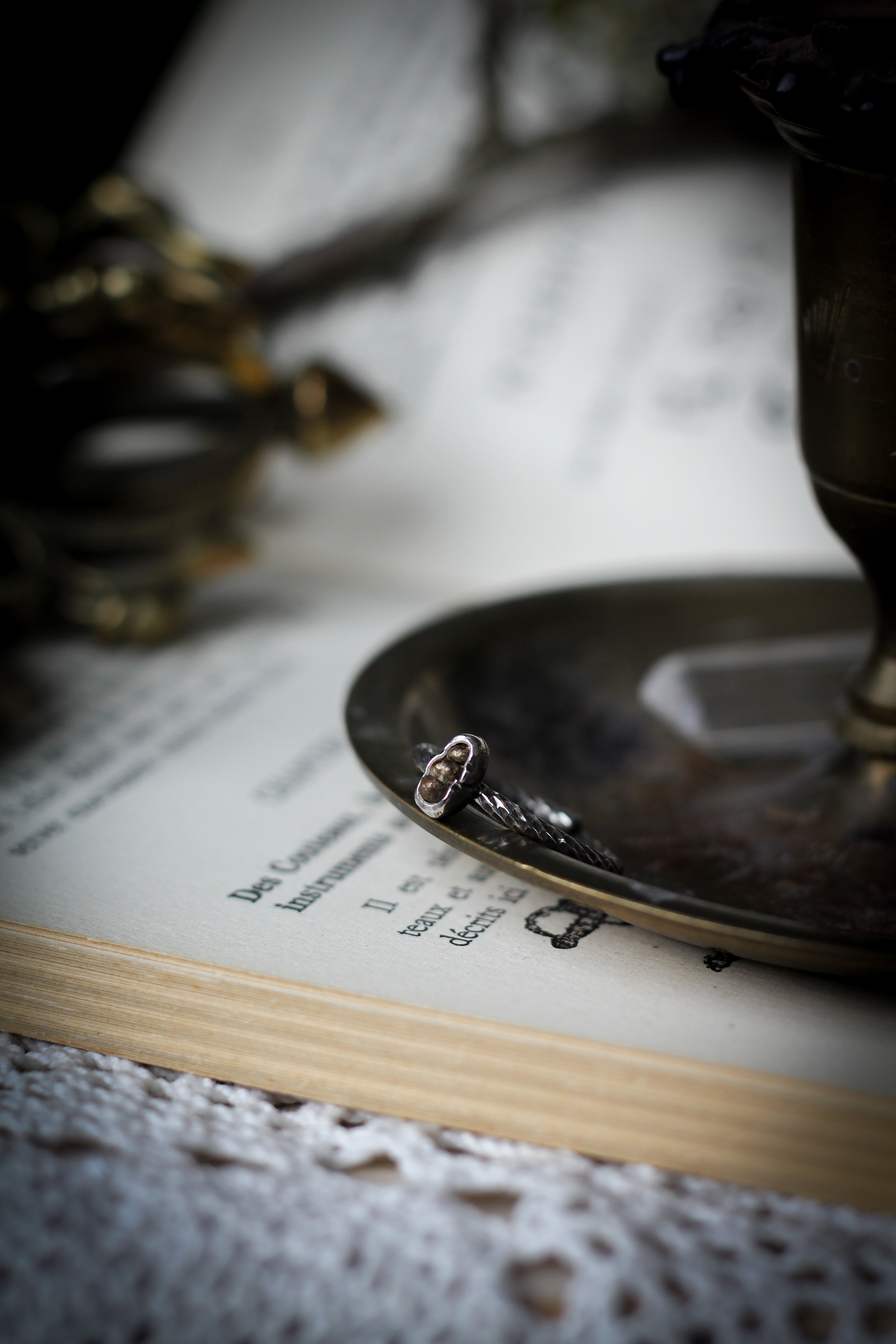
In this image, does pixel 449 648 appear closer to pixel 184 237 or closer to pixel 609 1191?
pixel 609 1191

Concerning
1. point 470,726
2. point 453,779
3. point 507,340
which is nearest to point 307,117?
point 507,340

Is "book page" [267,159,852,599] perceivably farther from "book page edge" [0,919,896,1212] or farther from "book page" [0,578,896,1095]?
"book page edge" [0,919,896,1212]

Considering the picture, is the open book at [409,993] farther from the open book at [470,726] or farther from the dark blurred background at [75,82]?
the dark blurred background at [75,82]

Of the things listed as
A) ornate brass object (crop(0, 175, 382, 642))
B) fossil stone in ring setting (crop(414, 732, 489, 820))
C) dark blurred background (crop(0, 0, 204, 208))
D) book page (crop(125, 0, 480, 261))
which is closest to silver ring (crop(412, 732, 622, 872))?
fossil stone in ring setting (crop(414, 732, 489, 820))

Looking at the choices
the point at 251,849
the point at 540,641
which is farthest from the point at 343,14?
the point at 251,849

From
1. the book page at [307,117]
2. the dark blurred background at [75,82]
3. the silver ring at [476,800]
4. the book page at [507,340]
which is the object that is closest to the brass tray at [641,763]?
the silver ring at [476,800]

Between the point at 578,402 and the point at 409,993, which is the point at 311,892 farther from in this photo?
the point at 578,402

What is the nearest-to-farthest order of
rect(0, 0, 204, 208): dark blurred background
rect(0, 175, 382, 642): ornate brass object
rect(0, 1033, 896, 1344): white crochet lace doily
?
rect(0, 1033, 896, 1344): white crochet lace doily
rect(0, 175, 382, 642): ornate brass object
rect(0, 0, 204, 208): dark blurred background
